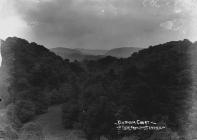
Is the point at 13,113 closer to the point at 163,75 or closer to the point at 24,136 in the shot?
the point at 24,136

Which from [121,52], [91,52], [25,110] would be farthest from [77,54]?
[25,110]

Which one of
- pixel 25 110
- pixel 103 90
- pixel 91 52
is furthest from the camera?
pixel 91 52

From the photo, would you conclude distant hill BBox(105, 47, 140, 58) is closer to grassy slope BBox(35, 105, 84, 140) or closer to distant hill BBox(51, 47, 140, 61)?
distant hill BBox(51, 47, 140, 61)

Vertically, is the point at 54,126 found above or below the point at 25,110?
below

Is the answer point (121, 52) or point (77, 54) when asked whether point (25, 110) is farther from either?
point (77, 54)

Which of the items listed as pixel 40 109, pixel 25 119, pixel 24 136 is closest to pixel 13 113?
pixel 25 119

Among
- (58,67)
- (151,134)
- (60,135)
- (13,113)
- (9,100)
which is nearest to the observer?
(151,134)

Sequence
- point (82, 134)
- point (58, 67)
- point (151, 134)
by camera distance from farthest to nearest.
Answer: point (58, 67)
point (82, 134)
point (151, 134)
